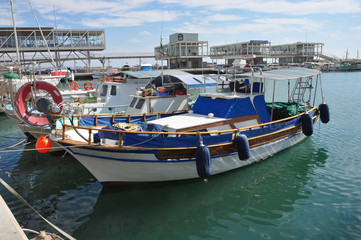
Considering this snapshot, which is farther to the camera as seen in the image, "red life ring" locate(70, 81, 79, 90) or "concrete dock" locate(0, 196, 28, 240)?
"red life ring" locate(70, 81, 79, 90)

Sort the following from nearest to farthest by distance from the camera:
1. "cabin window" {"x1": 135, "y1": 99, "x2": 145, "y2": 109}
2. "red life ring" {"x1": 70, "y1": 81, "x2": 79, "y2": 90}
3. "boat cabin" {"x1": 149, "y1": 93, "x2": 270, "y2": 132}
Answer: "boat cabin" {"x1": 149, "y1": 93, "x2": 270, "y2": 132} → "cabin window" {"x1": 135, "y1": 99, "x2": 145, "y2": 109} → "red life ring" {"x1": 70, "y1": 81, "x2": 79, "y2": 90}

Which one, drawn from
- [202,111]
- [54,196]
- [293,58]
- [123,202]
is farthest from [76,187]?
[293,58]

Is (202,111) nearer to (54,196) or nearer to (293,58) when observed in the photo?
(54,196)

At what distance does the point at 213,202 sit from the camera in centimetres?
850

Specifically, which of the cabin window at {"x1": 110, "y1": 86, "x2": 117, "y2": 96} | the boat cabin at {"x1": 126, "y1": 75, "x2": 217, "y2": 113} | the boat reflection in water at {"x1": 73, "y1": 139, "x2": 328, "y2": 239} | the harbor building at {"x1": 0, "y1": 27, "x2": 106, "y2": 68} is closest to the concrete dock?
the boat reflection in water at {"x1": 73, "y1": 139, "x2": 328, "y2": 239}

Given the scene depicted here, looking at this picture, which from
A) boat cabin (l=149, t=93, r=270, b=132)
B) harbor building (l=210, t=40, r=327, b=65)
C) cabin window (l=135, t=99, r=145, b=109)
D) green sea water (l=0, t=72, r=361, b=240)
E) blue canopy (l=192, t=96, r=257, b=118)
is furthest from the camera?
harbor building (l=210, t=40, r=327, b=65)

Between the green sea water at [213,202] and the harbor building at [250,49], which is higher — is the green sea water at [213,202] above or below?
below

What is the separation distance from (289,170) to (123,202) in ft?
22.0

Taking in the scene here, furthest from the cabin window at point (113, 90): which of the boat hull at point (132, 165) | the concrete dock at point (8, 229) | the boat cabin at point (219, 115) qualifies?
the concrete dock at point (8, 229)

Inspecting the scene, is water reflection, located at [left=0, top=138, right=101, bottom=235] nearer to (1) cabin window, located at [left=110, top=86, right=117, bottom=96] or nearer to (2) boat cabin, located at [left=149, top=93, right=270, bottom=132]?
(2) boat cabin, located at [left=149, top=93, right=270, bottom=132]

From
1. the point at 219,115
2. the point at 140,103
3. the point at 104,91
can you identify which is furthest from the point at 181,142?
the point at 104,91

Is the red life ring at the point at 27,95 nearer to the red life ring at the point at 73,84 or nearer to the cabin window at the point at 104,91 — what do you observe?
the cabin window at the point at 104,91

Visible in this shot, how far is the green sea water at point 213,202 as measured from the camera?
711cm

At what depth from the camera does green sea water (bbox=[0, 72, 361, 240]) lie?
711 centimetres
